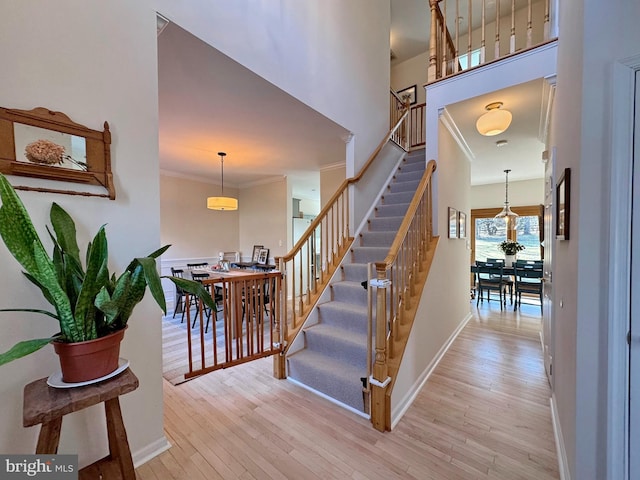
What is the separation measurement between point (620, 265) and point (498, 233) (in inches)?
260

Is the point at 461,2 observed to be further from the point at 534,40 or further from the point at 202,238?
the point at 202,238

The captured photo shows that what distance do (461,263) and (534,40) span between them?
4.60 m

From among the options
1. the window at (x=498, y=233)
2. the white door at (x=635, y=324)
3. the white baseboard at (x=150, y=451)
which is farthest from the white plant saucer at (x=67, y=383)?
the window at (x=498, y=233)

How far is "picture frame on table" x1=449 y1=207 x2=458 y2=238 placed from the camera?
11.0 ft

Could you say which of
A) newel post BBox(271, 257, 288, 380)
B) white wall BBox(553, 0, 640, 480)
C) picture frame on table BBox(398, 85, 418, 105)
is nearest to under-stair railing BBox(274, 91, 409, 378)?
newel post BBox(271, 257, 288, 380)

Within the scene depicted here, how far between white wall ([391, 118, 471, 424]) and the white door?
121 cm

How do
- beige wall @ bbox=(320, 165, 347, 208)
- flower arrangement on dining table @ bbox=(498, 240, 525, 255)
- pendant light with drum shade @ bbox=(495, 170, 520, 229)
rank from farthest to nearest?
flower arrangement on dining table @ bbox=(498, 240, 525, 255)
pendant light with drum shade @ bbox=(495, 170, 520, 229)
beige wall @ bbox=(320, 165, 347, 208)

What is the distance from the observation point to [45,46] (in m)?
1.30

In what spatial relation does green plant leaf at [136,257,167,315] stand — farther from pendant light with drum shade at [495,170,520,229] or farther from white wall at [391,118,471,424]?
pendant light with drum shade at [495,170,520,229]

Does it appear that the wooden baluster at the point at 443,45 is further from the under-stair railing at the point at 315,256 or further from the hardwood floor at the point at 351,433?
the hardwood floor at the point at 351,433

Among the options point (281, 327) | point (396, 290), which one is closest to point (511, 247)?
point (396, 290)

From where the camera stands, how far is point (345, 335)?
2557 millimetres

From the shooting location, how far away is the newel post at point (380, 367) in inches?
74.3

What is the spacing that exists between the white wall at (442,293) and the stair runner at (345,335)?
37 centimetres
